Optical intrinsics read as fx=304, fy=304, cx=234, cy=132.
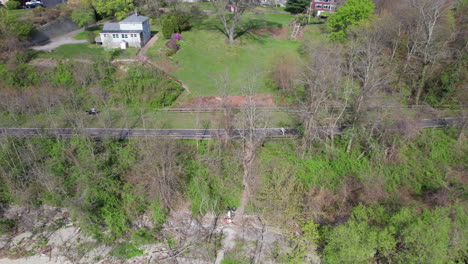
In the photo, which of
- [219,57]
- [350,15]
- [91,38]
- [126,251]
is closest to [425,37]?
[350,15]

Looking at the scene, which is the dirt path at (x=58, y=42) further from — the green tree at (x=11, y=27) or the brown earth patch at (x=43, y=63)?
the brown earth patch at (x=43, y=63)

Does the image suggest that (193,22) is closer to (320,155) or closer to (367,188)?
(320,155)

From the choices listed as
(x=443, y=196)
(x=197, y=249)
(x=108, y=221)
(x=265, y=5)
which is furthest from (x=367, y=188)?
(x=265, y=5)

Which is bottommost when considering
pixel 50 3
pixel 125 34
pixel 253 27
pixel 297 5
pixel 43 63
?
pixel 43 63

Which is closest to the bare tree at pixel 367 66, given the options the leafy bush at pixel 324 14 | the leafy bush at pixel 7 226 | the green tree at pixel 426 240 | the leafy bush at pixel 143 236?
the green tree at pixel 426 240

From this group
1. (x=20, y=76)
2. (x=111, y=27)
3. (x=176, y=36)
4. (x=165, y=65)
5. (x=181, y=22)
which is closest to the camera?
(x=20, y=76)

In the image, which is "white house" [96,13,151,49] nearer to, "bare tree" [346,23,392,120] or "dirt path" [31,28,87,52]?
"dirt path" [31,28,87,52]

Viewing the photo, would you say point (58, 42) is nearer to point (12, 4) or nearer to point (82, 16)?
point (82, 16)

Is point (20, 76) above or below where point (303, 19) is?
below
